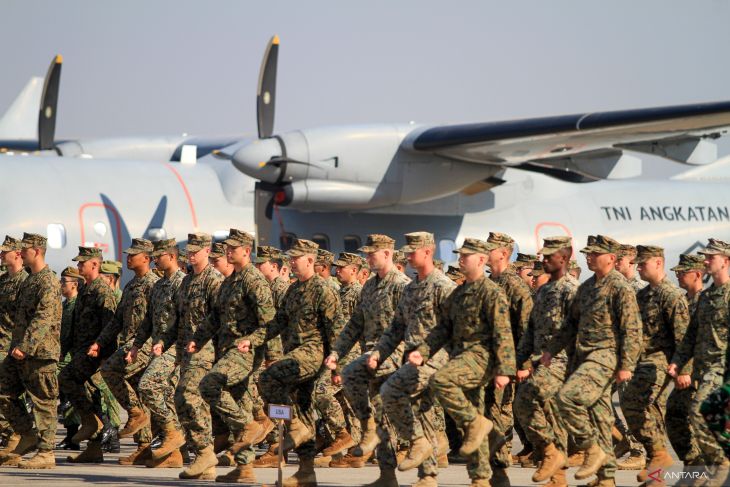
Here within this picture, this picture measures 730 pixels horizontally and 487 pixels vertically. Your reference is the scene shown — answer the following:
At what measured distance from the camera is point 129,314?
10422 millimetres

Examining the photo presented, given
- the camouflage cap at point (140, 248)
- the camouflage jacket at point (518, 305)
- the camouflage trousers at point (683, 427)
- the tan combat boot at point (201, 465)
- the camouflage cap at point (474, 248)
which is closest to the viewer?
the camouflage cap at point (474, 248)

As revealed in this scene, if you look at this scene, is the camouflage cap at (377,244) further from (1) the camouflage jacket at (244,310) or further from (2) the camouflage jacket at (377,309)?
(1) the camouflage jacket at (244,310)

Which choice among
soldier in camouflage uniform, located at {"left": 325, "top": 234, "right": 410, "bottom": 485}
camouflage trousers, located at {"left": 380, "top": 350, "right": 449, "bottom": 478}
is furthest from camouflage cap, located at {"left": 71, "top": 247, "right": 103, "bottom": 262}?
camouflage trousers, located at {"left": 380, "top": 350, "right": 449, "bottom": 478}

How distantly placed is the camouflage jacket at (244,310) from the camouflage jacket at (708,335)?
3.06m

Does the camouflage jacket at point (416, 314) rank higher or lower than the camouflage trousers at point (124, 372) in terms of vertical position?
higher

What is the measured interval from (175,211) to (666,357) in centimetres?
996

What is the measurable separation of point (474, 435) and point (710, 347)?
1.81 metres

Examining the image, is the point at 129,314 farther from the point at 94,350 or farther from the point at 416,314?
the point at 416,314

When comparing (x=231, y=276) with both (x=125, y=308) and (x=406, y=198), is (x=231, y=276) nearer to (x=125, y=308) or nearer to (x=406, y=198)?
(x=125, y=308)

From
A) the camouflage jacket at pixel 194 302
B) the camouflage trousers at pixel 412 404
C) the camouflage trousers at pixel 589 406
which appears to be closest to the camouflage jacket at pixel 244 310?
the camouflage jacket at pixel 194 302

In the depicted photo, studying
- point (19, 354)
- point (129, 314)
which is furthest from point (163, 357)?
point (19, 354)

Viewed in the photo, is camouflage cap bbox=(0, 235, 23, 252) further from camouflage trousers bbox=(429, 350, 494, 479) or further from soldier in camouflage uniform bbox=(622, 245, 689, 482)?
soldier in camouflage uniform bbox=(622, 245, 689, 482)

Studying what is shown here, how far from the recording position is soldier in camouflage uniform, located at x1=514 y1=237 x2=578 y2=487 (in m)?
8.70

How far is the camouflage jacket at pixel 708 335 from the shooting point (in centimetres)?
815
